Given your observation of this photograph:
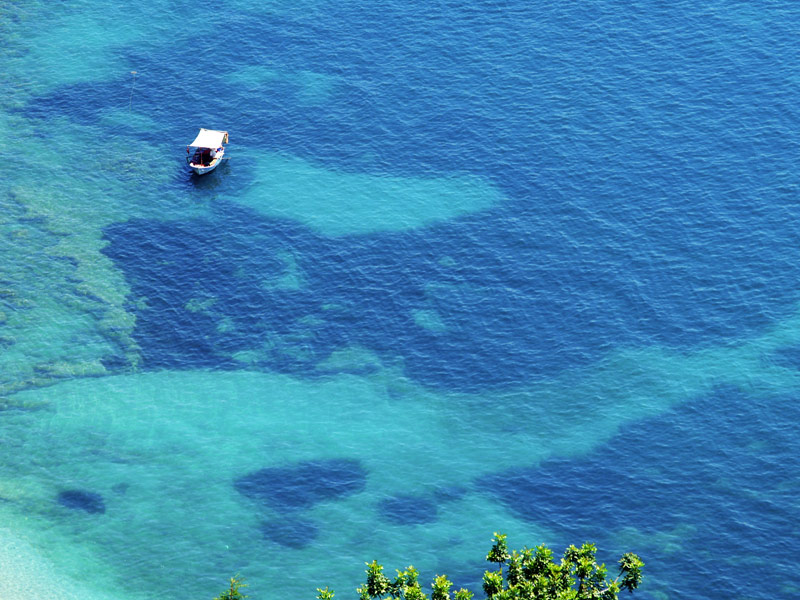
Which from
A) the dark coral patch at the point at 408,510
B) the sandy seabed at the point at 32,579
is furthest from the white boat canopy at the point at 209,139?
the sandy seabed at the point at 32,579

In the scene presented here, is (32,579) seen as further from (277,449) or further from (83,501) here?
(277,449)

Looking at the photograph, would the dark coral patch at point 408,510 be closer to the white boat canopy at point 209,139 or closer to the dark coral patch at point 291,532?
the dark coral patch at point 291,532

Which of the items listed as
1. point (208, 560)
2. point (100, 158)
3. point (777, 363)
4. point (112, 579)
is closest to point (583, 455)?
point (777, 363)

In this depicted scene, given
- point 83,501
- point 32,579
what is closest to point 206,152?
point 83,501

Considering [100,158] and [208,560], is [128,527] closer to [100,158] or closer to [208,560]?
[208,560]

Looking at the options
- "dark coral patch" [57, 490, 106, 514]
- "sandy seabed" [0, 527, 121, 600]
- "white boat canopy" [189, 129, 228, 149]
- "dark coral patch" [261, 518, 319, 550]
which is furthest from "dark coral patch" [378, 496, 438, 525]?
"white boat canopy" [189, 129, 228, 149]

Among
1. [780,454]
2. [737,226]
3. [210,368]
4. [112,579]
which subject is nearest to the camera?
[112,579]
